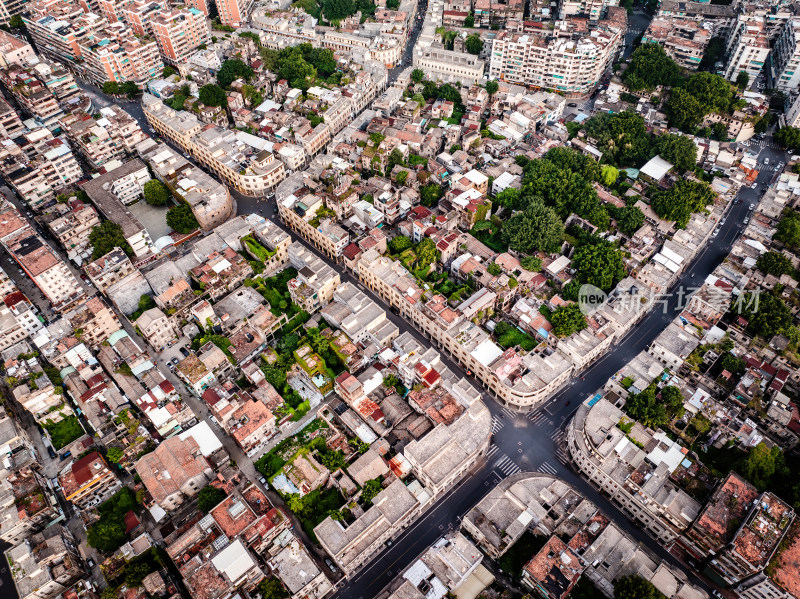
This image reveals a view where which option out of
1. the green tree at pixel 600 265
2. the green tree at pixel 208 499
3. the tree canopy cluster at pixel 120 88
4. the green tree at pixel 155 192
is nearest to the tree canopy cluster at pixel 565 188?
the green tree at pixel 600 265

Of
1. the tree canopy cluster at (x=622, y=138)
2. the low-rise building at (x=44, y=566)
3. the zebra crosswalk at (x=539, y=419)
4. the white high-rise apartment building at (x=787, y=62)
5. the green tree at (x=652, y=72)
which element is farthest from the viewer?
the green tree at (x=652, y=72)

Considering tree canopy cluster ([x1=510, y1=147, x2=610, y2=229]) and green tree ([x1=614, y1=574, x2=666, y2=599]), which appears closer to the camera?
green tree ([x1=614, y1=574, x2=666, y2=599])

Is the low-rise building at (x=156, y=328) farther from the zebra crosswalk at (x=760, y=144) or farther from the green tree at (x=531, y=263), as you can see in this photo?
the zebra crosswalk at (x=760, y=144)

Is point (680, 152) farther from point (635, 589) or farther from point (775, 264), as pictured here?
point (635, 589)

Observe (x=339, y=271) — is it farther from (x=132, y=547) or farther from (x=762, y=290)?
(x=762, y=290)

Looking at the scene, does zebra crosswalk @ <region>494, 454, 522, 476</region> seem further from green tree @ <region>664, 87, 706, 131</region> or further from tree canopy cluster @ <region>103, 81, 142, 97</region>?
tree canopy cluster @ <region>103, 81, 142, 97</region>

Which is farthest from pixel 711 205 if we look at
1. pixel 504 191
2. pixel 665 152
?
pixel 504 191

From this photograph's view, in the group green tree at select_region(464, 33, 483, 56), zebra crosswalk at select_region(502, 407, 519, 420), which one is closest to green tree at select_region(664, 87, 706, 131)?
green tree at select_region(464, 33, 483, 56)
